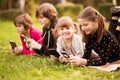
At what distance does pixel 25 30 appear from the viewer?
6941mm

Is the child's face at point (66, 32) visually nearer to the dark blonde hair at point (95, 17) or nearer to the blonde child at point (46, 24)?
the dark blonde hair at point (95, 17)

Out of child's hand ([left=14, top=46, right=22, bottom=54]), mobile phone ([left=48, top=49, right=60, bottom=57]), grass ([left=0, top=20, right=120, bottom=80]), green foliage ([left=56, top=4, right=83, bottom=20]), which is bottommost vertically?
green foliage ([left=56, top=4, right=83, bottom=20])

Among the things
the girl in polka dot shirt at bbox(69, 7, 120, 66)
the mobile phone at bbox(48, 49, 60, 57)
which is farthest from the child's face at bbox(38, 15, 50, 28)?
the girl in polka dot shirt at bbox(69, 7, 120, 66)

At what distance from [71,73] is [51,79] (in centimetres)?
48

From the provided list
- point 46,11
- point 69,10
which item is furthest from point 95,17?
point 69,10

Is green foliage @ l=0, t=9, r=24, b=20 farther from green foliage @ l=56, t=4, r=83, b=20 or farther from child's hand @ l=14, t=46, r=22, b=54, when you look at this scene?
child's hand @ l=14, t=46, r=22, b=54

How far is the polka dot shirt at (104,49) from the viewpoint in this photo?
17.0ft

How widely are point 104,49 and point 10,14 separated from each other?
49.7 ft

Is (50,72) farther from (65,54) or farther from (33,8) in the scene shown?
(33,8)

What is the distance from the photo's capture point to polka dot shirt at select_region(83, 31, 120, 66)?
17.0 feet

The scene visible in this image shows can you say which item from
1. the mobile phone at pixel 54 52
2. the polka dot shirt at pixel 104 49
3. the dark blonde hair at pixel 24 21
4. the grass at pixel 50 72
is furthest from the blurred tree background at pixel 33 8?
the polka dot shirt at pixel 104 49

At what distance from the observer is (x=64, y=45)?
586 centimetres

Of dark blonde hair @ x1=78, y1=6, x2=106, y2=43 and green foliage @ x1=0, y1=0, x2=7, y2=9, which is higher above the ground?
dark blonde hair @ x1=78, y1=6, x2=106, y2=43

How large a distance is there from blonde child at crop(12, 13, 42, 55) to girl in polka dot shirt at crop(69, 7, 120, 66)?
1.82 metres
